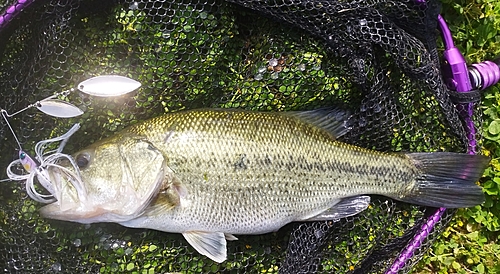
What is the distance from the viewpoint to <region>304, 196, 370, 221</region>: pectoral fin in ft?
8.49

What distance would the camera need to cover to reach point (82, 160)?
2.34 m

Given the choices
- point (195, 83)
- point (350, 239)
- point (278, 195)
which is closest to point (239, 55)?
point (195, 83)

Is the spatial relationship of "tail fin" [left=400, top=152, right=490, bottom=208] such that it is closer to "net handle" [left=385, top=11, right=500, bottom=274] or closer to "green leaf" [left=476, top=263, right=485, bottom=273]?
"net handle" [left=385, top=11, right=500, bottom=274]

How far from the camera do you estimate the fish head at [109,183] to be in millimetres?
2289

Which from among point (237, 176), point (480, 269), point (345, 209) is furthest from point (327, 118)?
point (480, 269)

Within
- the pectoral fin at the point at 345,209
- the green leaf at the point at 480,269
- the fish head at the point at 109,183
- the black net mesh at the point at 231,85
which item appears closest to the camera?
the fish head at the point at 109,183

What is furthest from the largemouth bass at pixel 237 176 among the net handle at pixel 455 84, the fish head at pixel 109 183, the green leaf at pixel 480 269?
the green leaf at pixel 480 269

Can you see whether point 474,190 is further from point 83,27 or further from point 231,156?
point 83,27

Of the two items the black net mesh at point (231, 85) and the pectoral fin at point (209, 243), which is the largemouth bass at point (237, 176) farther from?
the black net mesh at point (231, 85)

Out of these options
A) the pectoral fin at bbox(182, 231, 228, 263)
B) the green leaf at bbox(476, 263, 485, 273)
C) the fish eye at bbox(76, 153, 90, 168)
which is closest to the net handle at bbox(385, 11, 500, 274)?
the green leaf at bbox(476, 263, 485, 273)

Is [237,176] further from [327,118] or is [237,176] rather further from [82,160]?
[82,160]

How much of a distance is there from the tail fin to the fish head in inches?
52.8

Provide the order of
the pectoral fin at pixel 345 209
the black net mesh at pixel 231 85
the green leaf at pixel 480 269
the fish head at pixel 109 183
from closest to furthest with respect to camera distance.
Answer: the fish head at pixel 109 183, the black net mesh at pixel 231 85, the pectoral fin at pixel 345 209, the green leaf at pixel 480 269

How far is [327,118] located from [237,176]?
0.61m
